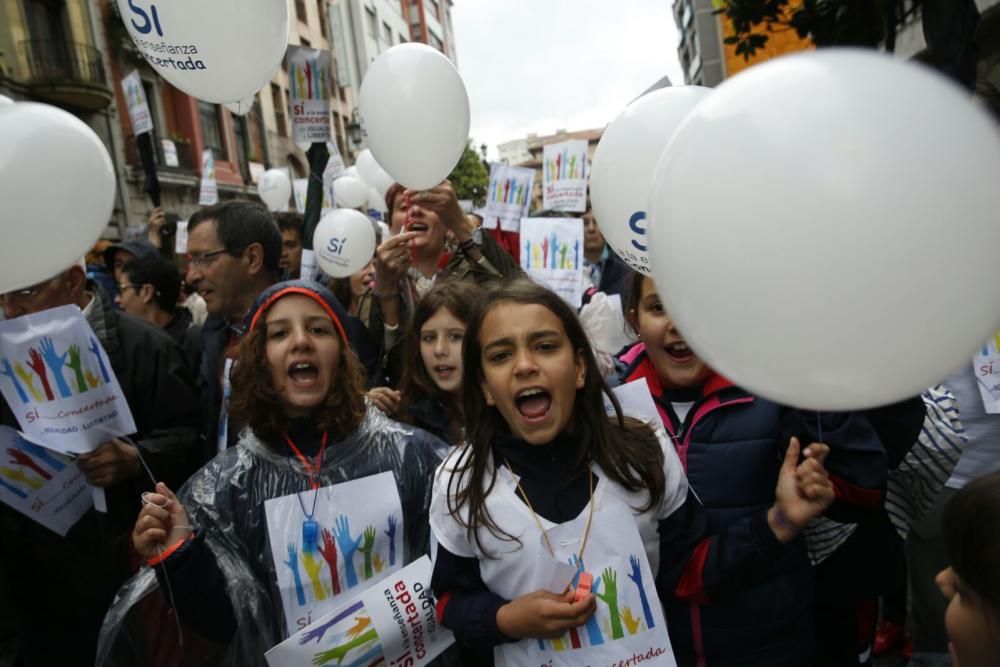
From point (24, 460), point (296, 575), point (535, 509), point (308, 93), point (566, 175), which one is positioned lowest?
point (296, 575)

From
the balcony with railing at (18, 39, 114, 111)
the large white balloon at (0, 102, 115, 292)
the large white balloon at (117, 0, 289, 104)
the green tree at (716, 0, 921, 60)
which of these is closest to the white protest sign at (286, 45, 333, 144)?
the large white balloon at (117, 0, 289, 104)

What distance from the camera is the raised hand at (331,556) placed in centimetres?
184

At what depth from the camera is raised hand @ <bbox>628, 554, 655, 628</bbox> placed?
60.5 inches

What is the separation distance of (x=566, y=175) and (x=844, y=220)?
435 cm

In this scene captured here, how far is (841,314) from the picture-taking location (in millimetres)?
903

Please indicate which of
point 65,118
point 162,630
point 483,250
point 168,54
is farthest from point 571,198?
point 162,630

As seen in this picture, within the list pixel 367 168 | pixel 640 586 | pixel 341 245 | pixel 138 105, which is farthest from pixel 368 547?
pixel 367 168

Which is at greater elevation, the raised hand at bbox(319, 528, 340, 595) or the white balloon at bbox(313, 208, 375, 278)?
the white balloon at bbox(313, 208, 375, 278)

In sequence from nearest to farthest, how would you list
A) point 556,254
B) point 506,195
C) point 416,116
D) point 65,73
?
point 416,116, point 556,254, point 506,195, point 65,73

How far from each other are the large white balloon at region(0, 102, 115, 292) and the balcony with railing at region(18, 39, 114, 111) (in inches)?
687

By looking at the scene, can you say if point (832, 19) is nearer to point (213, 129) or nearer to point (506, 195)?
point (506, 195)

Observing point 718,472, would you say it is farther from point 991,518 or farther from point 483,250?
point 483,250

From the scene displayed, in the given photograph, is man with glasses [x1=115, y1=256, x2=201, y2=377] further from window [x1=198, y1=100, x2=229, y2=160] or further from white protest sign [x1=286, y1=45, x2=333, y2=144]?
window [x1=198, y1=100, x2=229, y2=160]

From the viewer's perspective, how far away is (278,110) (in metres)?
26.5
